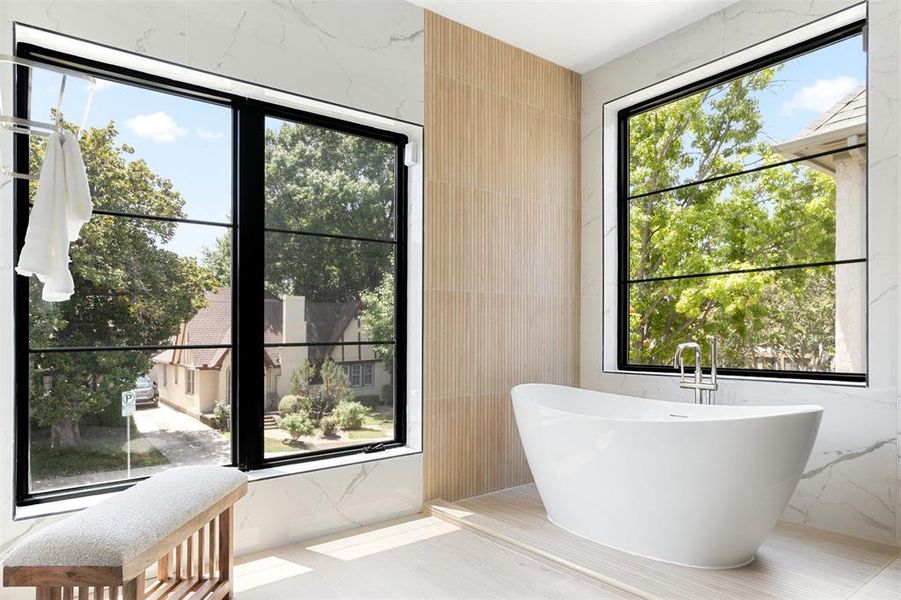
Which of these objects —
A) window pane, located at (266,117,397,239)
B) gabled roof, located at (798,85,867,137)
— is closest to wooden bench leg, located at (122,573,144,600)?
window pane, located at (266,117,397,239)

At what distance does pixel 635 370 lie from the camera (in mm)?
3812

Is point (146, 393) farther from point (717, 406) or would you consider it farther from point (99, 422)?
point (717, 406)

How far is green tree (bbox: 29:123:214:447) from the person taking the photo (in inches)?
89.5

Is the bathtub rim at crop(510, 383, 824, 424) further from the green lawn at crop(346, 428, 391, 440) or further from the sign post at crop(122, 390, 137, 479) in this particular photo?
the sign post at crop(122, 390, 137, 479)

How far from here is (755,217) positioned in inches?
129

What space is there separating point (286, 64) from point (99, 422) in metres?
1.81

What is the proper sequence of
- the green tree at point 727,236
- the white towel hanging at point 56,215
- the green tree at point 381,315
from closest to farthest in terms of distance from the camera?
1. the white towel hanging at point 56,215
2. the green tree at point 727,236
3. the green tree at point 381,315

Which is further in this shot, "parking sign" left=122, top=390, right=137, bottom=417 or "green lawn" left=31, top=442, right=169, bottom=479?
"parking sign" left=122, top=390, right=137, bottom=417

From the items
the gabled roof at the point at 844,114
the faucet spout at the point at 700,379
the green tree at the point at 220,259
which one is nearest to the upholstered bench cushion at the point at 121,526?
the green tree at the point at 220,259

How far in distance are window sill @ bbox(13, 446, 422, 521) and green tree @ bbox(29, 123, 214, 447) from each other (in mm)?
232

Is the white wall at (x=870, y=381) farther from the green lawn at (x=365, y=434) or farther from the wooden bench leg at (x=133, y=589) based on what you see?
the wooden bench leg at (x=133, y=589)

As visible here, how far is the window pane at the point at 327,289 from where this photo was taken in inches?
112

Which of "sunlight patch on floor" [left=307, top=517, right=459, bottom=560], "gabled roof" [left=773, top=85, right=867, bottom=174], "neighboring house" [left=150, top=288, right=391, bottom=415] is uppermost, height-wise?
"gabled roof" [left=773, top=85, right=867, bottom=174]

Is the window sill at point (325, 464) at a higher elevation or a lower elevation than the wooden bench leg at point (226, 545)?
higher
